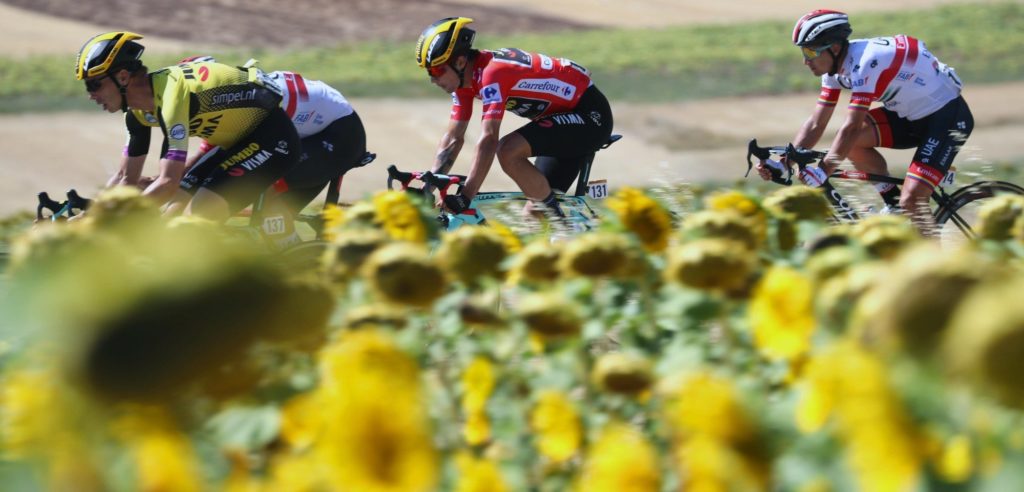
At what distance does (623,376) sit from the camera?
2.12 metres

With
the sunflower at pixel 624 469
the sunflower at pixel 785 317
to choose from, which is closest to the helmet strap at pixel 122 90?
the sunflower at pixel 785 317

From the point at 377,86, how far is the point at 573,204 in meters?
12.7

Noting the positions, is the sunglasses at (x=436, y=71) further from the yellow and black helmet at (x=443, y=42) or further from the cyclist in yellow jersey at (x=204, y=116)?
the cyclist in yellow jersey at (x=204, y=116)

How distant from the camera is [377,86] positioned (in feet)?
68.2

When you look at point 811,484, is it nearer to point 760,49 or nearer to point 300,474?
point 300,474

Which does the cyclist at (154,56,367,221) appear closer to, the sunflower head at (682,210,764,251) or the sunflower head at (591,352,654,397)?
the sunflower head at (682,210,764,251)

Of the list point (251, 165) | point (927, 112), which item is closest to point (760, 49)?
point (927, 112)

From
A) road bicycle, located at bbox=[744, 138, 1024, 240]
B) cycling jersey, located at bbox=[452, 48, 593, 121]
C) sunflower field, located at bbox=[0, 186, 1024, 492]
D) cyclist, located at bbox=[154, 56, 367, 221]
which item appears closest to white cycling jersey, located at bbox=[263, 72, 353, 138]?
cyclist, located at bbox=[154, 56, 367, 221]

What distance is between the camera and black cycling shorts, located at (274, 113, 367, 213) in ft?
26.4

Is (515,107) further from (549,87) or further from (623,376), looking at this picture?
(623,376)

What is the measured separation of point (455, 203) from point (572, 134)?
1053 mm

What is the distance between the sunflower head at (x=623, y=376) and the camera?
2.12 m

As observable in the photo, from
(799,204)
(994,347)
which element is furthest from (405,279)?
(799,204)

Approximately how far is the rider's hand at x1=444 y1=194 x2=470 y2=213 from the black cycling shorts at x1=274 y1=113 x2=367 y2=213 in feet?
2.27
